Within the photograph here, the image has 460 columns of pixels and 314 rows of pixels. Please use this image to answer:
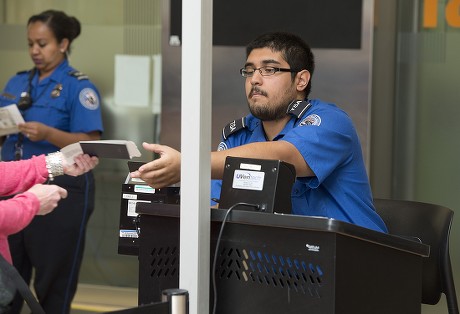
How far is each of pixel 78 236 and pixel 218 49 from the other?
122 centimetres

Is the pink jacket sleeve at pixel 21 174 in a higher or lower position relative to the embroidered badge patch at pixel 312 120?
lower

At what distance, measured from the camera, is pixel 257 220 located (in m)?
2.00

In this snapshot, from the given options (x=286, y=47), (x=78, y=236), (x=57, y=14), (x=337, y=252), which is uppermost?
(x=57, y=14)

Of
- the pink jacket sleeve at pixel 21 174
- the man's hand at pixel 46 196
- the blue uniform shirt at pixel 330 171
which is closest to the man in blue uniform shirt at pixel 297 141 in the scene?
the blue uniform shirt at pixel 330 171

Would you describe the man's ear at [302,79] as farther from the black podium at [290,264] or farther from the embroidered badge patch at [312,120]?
the black podium at [290,264]

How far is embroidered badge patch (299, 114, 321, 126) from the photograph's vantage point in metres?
2.62

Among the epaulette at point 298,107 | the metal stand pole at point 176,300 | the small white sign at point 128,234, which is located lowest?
the metal stand pole at point 176,300

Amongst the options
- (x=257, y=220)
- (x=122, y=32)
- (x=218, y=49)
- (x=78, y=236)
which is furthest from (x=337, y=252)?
(x=122, y=32)

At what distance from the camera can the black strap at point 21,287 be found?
189cm

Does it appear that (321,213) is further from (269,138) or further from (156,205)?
(156,205)

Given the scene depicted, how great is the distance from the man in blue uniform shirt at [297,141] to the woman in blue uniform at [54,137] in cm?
146

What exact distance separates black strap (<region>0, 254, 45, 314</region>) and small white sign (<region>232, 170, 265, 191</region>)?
0.56 meters

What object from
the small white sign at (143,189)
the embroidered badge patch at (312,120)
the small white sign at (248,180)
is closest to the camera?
the small white sign at (248,180)

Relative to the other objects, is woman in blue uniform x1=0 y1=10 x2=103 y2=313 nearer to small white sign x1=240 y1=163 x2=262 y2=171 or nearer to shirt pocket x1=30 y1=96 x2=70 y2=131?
shirt pocket x1=30 y1=96 x2=70 y2=131
